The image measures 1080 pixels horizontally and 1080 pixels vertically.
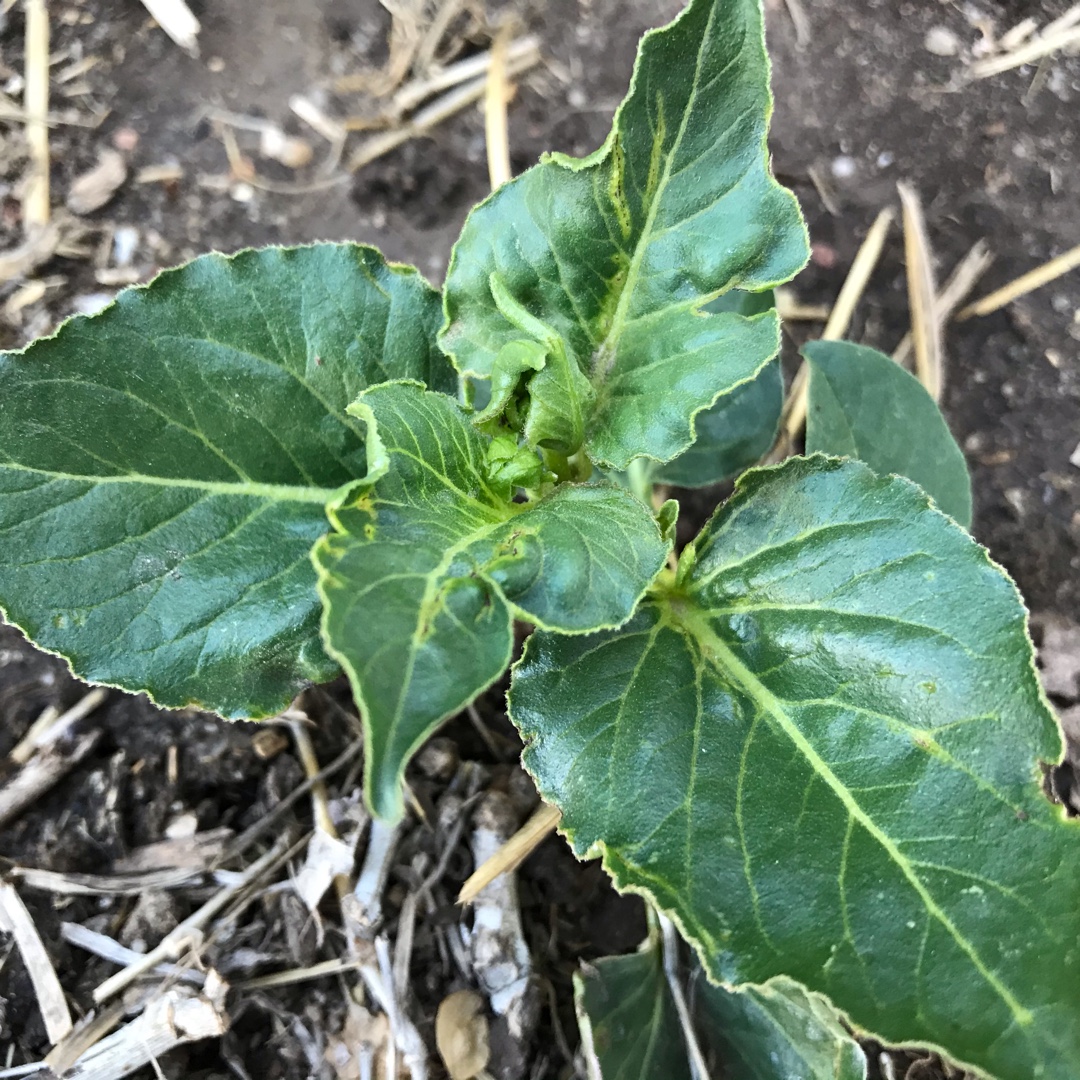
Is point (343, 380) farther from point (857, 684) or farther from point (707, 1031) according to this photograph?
point (707, 1031)

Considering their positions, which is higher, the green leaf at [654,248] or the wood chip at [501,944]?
the green leaf at [654,248]

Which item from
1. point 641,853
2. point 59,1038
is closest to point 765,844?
point 641,853

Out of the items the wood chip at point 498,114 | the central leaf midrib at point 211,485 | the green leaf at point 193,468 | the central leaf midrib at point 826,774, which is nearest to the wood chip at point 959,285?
the wood chip at point 498,114

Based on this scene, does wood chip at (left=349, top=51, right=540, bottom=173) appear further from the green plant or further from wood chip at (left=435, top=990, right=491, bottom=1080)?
wood chip at (left=435, top=990, right=491, bottom=1080)

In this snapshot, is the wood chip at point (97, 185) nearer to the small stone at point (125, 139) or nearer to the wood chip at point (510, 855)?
the small stone at point (125, 139)

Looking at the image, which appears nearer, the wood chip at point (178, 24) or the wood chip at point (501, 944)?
the wood chip at point (501, 944)

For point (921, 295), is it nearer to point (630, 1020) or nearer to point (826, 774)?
point (826, 774)
